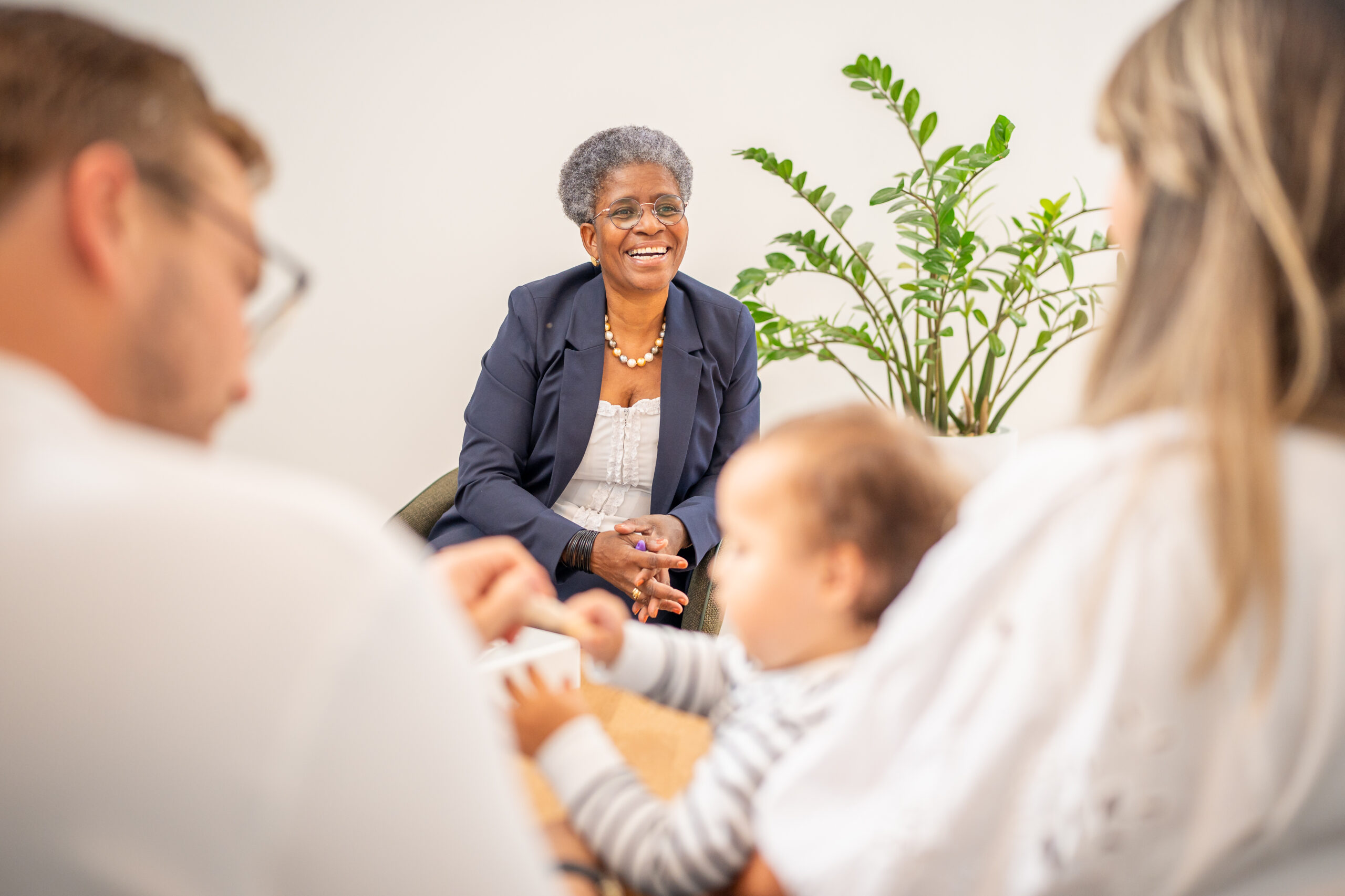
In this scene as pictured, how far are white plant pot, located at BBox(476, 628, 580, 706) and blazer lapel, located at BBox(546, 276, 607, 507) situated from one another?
3.02 ft

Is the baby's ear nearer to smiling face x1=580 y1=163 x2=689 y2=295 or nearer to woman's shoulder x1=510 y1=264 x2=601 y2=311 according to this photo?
smiling face x1=580 y1=163 x2=689 y2=295

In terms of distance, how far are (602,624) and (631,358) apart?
1.51 m

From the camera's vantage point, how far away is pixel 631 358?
2506mm

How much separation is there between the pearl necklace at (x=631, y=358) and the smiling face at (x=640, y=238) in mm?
108

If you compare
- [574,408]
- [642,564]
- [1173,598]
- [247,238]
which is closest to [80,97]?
[247,238]

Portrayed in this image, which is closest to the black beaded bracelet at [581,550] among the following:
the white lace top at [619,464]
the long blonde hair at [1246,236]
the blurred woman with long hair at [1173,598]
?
the white lace top at [619,464]

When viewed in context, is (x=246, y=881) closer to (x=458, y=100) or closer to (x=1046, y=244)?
(x=1046, y=244)

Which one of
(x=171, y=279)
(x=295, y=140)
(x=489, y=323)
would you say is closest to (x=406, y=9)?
(x=295, y=140)

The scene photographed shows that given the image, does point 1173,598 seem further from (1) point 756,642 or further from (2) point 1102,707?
(1) point 756,642

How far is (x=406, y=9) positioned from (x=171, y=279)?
2.87 meters

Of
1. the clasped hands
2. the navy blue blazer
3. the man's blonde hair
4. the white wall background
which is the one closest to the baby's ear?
the man's blonde hair

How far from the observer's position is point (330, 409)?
3.27 metres

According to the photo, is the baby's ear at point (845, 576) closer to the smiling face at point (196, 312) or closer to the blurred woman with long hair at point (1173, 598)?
the blurred woman with long hair at point (1173, 598)

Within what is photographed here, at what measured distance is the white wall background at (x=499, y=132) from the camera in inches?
121
